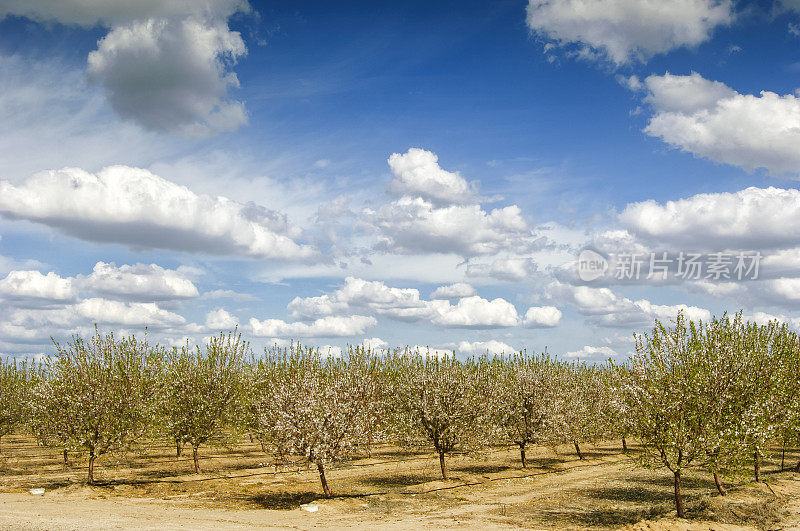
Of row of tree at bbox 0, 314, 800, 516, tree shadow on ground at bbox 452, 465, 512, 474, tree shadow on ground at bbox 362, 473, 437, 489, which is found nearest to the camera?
row of tree at bbox 0, 314, 800, 516

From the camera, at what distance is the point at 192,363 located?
3562cm

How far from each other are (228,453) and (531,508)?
29.8 m

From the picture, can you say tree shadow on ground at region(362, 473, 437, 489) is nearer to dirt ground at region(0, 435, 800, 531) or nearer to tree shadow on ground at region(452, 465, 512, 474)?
dirt ground at region(0, 435, 800, 531)

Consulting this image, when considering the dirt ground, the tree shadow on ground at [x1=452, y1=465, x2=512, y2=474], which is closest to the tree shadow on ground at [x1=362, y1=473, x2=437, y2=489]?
the dirt ground

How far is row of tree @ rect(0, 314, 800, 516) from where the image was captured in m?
21.2

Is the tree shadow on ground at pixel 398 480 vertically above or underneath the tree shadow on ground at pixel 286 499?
underneath

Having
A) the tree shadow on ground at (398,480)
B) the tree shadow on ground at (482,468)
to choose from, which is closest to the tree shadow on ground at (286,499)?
the tree shadow on ground at (398,480)

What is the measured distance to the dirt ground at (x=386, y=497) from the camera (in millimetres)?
21828

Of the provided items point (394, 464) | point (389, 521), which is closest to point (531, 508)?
point (389, 521)

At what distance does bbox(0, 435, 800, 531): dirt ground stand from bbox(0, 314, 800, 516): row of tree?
5.49 ft

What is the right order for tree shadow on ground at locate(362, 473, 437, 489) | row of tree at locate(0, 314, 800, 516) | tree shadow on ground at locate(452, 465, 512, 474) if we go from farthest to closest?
tree shadow on ground at locate(452, 465, 512, 474), tree shadow on ground at locate(362, 473, 437, 489), row of tree at locate(0, 314, 800, 516)

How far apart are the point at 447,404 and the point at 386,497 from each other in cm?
621

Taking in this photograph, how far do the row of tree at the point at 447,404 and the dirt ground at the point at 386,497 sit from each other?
5.49ft

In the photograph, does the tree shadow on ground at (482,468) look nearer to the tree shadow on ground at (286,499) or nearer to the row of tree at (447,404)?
the row of tree at (447,404)
